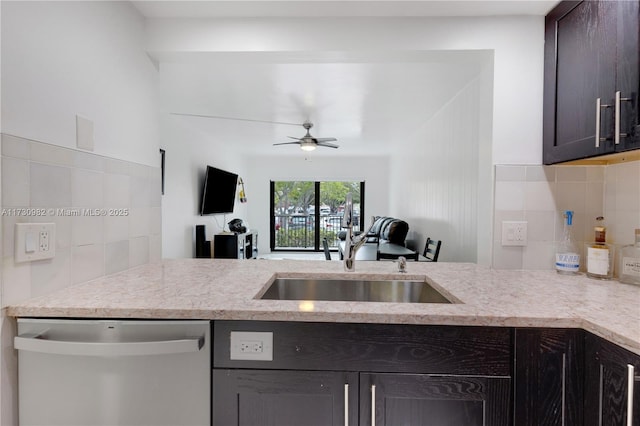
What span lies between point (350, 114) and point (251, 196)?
4126 millimetres

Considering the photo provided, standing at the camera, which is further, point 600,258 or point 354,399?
point 600,258

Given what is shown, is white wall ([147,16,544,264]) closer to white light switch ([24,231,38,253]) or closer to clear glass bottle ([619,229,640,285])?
clear glass bottle ([619,229,640,285])

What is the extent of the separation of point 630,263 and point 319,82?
240 centimetres

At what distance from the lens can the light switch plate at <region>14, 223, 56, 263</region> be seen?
3.16 ft

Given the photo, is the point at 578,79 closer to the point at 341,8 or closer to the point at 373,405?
the point at 341,8

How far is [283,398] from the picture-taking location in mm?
924

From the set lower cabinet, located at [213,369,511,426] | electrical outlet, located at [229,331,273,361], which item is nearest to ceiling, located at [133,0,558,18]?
electrical outlet, located at [229,331,273,361]

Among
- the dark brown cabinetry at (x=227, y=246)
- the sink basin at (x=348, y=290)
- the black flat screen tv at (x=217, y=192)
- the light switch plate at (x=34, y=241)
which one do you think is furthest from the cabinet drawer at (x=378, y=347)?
the black flat screen tv at (x=217, y=192)

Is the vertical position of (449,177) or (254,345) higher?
(449,177)

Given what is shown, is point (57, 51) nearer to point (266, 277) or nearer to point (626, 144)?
point (266, 277)

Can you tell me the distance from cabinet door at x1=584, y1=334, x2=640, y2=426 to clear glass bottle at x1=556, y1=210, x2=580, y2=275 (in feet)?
2.28

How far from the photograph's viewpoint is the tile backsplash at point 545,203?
151 centimetres

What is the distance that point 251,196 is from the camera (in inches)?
288

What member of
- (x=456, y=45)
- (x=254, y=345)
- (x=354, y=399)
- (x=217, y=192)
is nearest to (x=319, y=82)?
→ (x=456, y=45)
